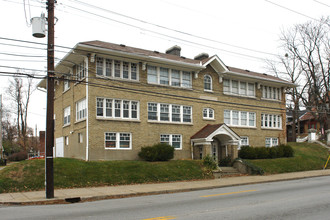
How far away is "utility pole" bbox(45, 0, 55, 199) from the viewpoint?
14.0 m

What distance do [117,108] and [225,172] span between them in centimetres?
923

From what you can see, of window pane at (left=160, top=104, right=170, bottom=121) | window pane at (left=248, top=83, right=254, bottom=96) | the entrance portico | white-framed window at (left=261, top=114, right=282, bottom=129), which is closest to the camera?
the entrance portico

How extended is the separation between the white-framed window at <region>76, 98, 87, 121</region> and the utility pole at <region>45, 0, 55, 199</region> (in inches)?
337

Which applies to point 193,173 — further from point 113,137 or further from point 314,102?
point 314,102

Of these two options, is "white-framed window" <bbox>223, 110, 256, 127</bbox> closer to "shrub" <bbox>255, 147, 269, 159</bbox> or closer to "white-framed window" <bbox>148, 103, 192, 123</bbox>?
"shrub" <bbox>255, 147, 269, 159</bbox>

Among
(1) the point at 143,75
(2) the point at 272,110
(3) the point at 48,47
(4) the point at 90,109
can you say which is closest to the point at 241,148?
(2) the point at 272,110

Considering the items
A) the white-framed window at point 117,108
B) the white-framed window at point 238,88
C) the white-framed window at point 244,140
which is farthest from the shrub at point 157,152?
the white-framed window at point 244,140

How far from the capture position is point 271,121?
33.4 m

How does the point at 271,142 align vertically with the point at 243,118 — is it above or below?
below

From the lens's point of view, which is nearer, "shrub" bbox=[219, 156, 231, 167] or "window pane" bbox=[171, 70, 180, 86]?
"window pane" bbox=[171, 70, 180, 86]

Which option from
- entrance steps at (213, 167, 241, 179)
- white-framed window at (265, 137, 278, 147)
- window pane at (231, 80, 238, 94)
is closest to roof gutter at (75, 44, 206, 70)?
window pane at (231, 80, 238, 94)

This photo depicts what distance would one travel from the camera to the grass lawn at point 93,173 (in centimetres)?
1709

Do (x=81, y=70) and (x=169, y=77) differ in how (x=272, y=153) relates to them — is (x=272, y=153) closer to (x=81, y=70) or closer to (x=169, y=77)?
(x=169, y=77)

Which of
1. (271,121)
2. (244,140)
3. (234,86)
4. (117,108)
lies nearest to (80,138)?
(117,108)
